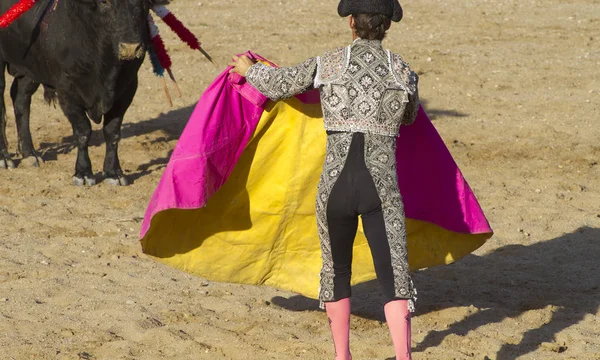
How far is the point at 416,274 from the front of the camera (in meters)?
6.80

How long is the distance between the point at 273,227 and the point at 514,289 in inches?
65.9

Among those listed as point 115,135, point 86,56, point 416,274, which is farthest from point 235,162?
point 115,135

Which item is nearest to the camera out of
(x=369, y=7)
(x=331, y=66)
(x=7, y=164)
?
(x=369, y=7)

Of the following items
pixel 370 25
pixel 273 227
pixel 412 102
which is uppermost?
pixel 370 25

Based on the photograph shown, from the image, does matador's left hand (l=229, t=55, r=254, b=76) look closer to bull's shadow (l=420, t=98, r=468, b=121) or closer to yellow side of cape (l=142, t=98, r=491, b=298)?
yellow side of cape (l=142, t=98, r=491, b=298)

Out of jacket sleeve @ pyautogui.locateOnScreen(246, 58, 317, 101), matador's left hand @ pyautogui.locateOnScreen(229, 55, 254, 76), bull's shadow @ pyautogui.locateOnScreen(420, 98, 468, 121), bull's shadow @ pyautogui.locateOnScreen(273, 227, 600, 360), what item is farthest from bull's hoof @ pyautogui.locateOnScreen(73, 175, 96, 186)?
jacket sleeve @ pyautogui.locateOnScreen(246, 58, 317, 101)

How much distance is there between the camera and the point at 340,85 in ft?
14.7

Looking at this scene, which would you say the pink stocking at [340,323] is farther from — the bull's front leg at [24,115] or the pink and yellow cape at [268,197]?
the bull's front leg at [24,115]

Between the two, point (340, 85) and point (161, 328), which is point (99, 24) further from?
point (340, 85)

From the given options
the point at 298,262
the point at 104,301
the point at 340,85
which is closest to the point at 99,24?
the point at 104,301

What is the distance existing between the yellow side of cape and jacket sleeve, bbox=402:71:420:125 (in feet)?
2.53

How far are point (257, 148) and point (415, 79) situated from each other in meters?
1.12

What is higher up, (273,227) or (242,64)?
(242,64)

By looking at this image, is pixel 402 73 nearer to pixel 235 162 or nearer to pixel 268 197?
pixel 235 162
